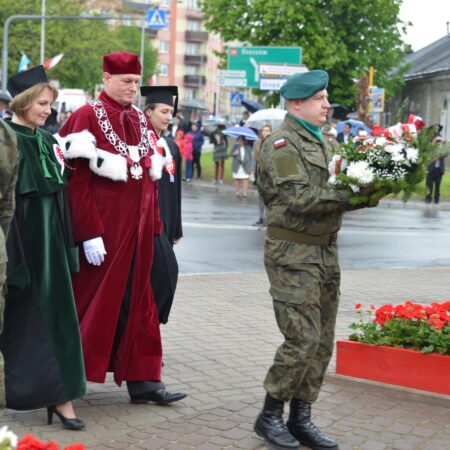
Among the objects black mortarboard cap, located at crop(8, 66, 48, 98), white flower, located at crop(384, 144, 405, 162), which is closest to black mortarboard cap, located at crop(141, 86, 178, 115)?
black mortarboard cap, located at crop(8, 66, 48, 98)

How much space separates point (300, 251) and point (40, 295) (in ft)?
4.69

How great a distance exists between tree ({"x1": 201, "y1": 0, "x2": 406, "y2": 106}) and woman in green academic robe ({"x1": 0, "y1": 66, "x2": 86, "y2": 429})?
4027 cm

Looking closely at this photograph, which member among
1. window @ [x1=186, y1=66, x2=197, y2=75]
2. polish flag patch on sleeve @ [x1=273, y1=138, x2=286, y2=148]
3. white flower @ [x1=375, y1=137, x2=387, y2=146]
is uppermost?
window @ [x1=186, y1=66, x2=197, y2=75]

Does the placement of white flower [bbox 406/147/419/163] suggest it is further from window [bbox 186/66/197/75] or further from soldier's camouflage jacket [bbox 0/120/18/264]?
window [bbox 186/66/197/75]

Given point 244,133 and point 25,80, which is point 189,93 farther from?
point 25,80

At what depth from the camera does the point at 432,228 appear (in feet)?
63.2

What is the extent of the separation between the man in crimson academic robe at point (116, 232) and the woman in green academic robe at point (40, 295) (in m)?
0.32

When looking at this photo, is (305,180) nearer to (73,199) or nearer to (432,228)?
(73,199)

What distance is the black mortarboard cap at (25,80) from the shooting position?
17.9ft

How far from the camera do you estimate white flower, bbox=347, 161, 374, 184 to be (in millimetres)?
4809

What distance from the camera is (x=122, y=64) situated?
591cm

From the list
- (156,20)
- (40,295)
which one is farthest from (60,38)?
(40,295)

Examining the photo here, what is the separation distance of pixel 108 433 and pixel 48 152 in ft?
5.15

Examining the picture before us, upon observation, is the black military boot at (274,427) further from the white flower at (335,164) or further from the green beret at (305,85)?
the green beret at (305,85)
